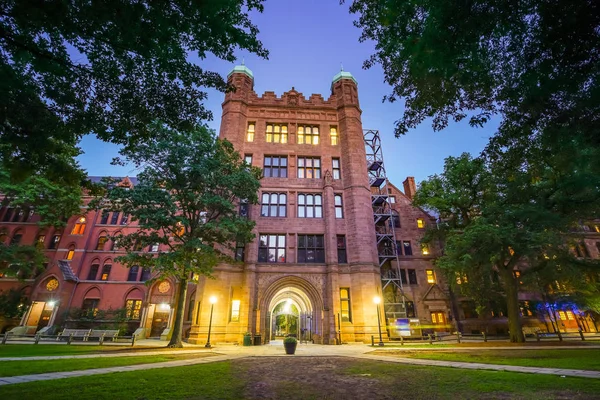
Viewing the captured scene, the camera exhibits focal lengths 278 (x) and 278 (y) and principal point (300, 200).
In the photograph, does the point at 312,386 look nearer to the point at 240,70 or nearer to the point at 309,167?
the point at 309,167

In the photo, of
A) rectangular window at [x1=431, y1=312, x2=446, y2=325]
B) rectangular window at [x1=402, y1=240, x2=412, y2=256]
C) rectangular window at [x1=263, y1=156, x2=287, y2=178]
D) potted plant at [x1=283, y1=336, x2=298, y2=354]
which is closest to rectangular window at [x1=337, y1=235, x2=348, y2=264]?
rectangular window at [x1=263, y1=156, x2=287, y2=178]

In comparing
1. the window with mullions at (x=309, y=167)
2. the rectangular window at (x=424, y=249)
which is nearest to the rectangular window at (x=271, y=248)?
the window with mullions at (x=309, y=167)

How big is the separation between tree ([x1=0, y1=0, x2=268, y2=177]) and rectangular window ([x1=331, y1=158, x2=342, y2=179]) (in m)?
A: 20.0

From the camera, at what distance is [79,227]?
34.8 m

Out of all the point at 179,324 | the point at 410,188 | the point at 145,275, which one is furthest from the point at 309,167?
the point at 145,275

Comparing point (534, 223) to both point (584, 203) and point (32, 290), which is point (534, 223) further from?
point (32, 290)

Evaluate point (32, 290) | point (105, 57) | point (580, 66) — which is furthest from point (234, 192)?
point (32, 290)

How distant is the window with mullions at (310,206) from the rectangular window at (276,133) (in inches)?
252

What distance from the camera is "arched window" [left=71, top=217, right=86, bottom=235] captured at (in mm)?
34456

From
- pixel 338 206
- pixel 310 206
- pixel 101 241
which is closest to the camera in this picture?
pixel 310 206

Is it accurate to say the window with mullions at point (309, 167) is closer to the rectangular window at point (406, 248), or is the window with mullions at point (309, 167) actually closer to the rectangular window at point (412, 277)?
the rectangular window at point (406, 248)

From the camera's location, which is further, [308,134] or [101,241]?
[101,241]

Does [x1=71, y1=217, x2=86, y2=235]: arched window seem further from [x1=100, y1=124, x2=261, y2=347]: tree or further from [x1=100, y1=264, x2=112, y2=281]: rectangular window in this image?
[x1=100, y1=124, x2=261, y2=347]: tree

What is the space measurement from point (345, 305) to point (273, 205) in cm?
1049
